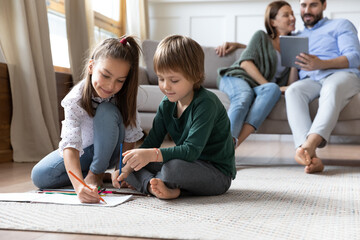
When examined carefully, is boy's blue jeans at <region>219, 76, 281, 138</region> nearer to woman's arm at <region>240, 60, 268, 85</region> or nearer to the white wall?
woman's arm at <region>240, 60, 268, 85</region>

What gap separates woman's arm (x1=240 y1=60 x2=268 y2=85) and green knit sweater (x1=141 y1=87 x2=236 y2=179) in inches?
40.5

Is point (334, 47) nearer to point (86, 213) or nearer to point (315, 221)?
point (315, 221)

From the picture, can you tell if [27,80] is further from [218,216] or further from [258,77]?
[218,216]

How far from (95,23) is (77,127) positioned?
8.47ft

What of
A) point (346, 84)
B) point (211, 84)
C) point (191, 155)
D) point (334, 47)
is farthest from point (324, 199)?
point (211, 84)

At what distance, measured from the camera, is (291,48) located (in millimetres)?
2211

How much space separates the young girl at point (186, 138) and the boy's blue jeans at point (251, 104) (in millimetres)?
781

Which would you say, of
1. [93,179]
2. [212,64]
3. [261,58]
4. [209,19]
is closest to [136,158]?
[93,179]

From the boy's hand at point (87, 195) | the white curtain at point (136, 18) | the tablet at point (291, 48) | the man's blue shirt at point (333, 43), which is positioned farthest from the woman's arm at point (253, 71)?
the white curtain at point (136, 18)

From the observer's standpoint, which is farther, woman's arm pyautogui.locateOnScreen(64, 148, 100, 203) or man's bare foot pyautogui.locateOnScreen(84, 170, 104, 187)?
man's bare foot pyautogui.locateOnScreen(84, 170, 104, 187)

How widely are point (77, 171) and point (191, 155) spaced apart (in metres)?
0.32

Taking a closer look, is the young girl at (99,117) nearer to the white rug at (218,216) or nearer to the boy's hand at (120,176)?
the boy's hand at (120,176)

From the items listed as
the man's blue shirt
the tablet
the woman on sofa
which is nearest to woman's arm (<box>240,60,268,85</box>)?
the woman on sofa

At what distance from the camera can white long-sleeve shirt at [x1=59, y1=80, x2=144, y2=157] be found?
4.15 feet
